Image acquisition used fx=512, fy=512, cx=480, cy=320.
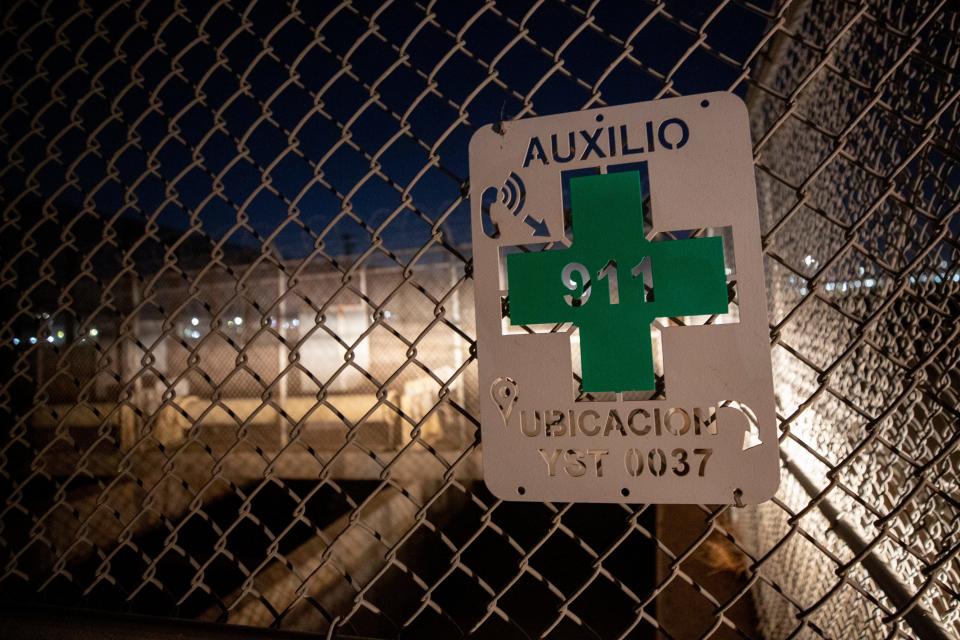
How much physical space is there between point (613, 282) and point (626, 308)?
0.07 meters

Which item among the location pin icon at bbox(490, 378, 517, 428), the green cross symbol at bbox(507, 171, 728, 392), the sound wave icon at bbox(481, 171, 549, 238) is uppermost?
the sound wave icon at bbox(481, 171, 549, 238)

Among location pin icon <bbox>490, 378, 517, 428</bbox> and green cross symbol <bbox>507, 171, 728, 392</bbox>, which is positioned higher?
green cross symbol <bbox>507, 171, 728, 392</bbox>

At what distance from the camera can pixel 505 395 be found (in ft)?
3.26

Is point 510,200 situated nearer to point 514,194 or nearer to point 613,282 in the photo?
point 514,194

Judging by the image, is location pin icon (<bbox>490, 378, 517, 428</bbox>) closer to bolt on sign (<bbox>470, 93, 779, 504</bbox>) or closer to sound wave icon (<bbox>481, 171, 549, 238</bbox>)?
bolt on sign (<bbox>470, 93, 779, 504</bbox>)

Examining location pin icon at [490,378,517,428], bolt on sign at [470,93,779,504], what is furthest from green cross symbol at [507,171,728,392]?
location pin icon at [490,378,517,428]

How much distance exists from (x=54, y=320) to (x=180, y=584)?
4566mm

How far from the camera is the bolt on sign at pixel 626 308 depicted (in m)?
0.90

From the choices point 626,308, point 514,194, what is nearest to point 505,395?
point 626,308

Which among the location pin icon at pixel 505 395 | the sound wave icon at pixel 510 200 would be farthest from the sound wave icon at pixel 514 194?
the location pin icon at pixel 505 395

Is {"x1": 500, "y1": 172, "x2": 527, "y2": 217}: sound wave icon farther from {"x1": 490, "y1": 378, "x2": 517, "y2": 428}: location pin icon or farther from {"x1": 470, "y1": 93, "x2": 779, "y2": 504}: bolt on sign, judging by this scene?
{"x1": 490, "y1": 378, "x2": 517, "y2": 428}: location pin icon

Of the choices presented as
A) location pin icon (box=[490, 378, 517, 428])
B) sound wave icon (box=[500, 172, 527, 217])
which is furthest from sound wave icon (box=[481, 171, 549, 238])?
location pin icon (box=[490, 378, 517, 428])

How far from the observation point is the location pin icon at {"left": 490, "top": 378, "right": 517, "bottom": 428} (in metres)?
0.99

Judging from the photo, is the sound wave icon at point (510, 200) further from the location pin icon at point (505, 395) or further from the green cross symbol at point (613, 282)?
the location pin icon at point (505, 395)
